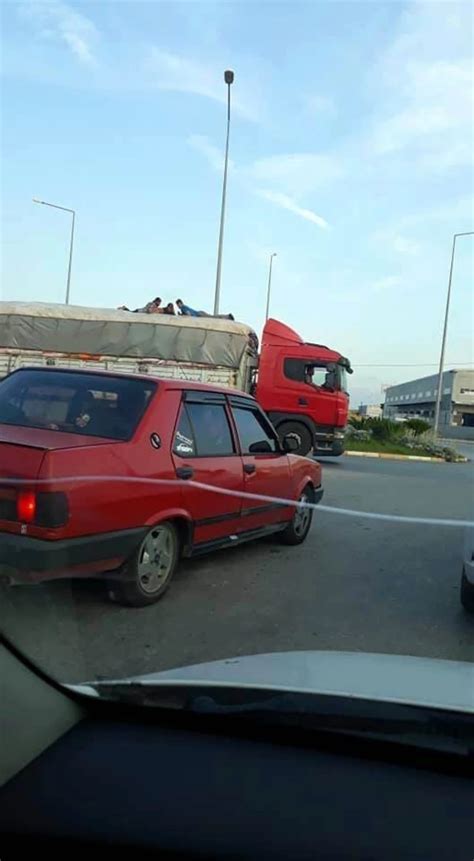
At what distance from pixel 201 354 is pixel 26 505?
12994 mm

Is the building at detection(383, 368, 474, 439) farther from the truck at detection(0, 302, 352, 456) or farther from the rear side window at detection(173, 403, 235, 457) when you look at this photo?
the rear side window at detection(173, 403, 235, 457)

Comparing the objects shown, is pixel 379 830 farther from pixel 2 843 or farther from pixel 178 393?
pixel 178 393

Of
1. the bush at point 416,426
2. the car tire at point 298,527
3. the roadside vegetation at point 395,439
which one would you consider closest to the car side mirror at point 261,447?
the car tire at point 298,527

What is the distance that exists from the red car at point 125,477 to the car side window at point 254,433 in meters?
0.02

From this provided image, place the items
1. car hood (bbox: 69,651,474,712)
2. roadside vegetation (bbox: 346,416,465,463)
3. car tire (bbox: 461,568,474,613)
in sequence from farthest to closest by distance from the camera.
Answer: roadside vegetation (bbox: 346,416,465,463), car tire (bbox: 461,568,474,613), car hood (bbox: 69,651,474,712)

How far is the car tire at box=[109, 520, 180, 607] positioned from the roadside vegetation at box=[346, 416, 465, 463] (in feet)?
64.7

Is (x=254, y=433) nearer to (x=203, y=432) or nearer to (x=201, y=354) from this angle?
(x=203, y=432)

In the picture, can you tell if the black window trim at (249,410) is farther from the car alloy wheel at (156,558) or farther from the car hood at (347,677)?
the car hood at (347,677)

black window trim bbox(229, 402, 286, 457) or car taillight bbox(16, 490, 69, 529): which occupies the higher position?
black window trim bbox(229, 402, 286, 457)

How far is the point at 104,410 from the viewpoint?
4.73 m

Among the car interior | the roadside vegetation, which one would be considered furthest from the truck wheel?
the car interior

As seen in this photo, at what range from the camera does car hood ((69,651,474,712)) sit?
81.6 inches

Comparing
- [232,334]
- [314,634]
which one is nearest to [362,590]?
[314,634]

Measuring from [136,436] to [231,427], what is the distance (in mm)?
1390
